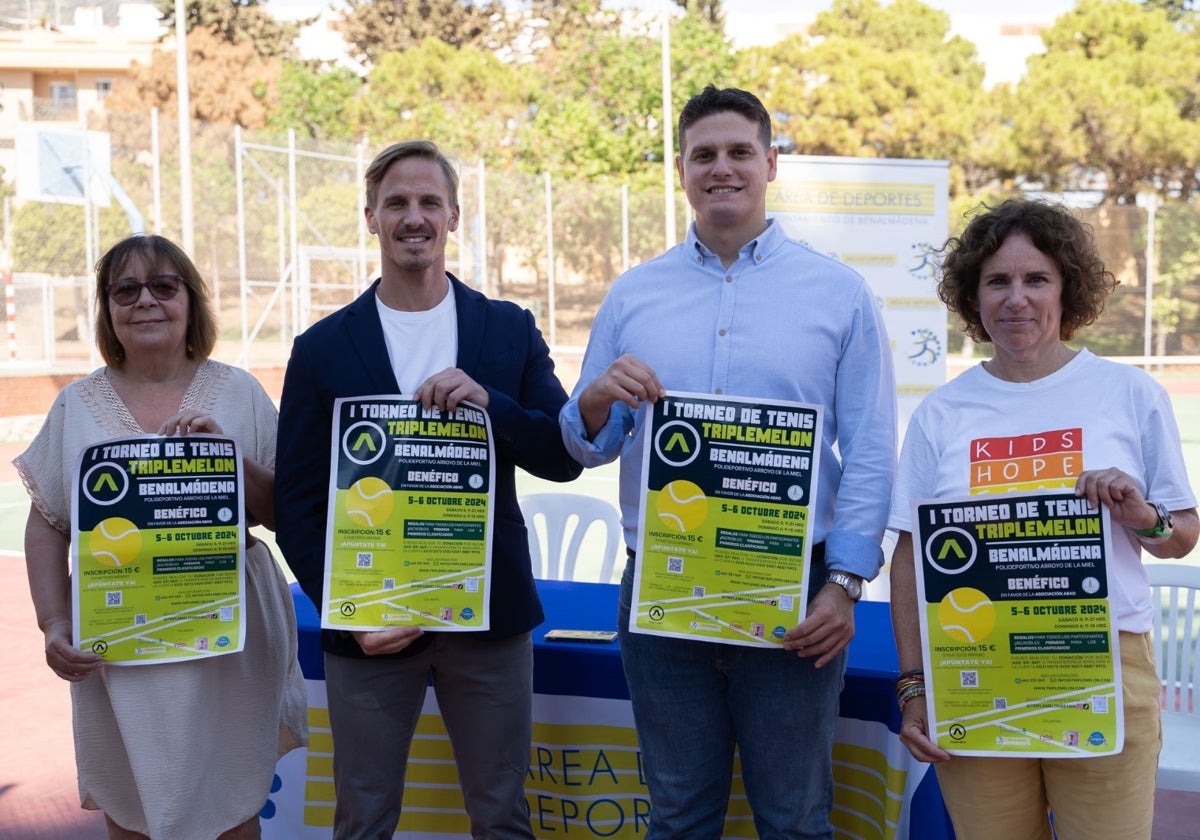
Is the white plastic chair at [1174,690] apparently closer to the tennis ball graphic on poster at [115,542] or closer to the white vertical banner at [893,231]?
the tennis ball graphic on poster at [115,542]

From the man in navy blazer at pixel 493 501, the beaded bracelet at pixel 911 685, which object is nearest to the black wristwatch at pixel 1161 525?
the beaded bracelet at pixel 911 685

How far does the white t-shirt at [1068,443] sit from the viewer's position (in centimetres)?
249

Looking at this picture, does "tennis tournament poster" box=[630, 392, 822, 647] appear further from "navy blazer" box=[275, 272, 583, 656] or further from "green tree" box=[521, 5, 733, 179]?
"green tree" box=[521, 5, 733, 179]

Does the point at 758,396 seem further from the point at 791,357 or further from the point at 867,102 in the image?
the point at 867,102

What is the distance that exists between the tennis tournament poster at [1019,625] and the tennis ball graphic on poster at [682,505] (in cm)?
48

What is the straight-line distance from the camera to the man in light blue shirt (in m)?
2.67

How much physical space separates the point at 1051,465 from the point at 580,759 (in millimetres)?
1790

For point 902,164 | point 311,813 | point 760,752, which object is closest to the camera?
point 760,752

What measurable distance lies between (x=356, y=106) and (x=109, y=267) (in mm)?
31667

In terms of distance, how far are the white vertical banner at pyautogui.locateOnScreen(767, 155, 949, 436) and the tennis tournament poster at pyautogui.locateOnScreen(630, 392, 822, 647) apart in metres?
5.18

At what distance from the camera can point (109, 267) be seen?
3.07m

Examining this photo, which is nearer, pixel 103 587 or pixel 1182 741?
pixel 103 587

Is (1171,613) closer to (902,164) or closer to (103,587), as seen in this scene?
(103,587)

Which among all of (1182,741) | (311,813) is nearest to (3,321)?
(311,813)
